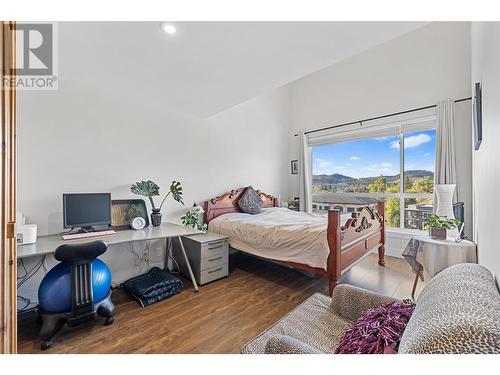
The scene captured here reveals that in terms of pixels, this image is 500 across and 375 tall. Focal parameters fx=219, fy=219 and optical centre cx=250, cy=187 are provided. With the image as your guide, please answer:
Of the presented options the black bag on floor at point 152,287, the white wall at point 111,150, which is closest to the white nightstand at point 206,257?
the black bag on floor at point 152,287

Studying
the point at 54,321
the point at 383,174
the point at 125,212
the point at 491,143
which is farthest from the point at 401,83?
the point at 54,321

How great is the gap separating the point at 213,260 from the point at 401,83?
154 inches

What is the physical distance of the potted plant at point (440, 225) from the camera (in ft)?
6.68

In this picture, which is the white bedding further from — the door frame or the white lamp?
the door frame

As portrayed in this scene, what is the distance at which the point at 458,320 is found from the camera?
22.3 inches

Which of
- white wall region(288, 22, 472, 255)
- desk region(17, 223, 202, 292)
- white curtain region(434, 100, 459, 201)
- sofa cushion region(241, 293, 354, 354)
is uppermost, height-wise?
white wall region(288, 22, 472, 255)

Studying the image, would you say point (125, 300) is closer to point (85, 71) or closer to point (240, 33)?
point (85, 71)

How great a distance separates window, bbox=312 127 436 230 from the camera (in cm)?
348

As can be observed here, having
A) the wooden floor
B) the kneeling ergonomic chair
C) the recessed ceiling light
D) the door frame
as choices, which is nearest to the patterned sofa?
the wooden floor

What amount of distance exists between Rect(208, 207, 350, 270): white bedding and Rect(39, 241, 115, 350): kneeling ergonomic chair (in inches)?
63.8

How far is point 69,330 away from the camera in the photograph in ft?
5.89

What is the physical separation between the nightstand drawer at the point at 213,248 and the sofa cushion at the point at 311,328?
4.95ft

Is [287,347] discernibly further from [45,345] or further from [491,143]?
[45,345]

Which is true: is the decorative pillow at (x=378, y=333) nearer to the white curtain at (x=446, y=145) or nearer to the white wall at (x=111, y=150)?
the white wall at (x=111, y=150)
